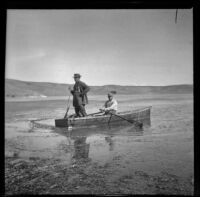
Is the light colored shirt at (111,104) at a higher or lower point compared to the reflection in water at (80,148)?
higher

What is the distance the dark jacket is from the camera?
17.1 ft

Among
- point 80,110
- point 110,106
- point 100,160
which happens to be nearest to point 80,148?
point 100,160

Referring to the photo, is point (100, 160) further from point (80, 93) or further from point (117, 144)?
point (80, 93)

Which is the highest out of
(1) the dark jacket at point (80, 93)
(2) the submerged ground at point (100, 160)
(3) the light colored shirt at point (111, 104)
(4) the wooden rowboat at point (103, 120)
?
(1) the dark jacket at point (80, 93)

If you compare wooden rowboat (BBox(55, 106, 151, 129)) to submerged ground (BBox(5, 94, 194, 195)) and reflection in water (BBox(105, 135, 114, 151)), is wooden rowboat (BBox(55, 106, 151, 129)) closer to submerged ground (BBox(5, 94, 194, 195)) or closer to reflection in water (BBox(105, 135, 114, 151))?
submerged ground (BBox(5, 94, 194, 195))

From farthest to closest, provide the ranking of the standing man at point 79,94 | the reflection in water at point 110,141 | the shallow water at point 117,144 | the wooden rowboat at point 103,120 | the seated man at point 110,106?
the seated man at point 110,106 → the wooden rowboat at point 103,120 → the standing man at point 79,94 → the reflection in water at point 110,141 → the shallow water at point 117,144

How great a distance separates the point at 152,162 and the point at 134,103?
4.84 metres

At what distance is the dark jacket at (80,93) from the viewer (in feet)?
17.1

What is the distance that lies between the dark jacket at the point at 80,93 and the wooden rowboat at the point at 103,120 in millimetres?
483

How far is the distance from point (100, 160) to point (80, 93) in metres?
1.96

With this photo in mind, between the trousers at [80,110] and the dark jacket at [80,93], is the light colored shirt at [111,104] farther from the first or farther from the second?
the dark jacket at [80,93]

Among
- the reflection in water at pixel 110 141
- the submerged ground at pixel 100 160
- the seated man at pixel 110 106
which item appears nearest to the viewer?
the submerged ground at pixel 100 160

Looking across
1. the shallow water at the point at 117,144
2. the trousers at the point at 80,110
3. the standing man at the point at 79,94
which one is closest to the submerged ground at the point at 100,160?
the shallow water at the point at 117,144
